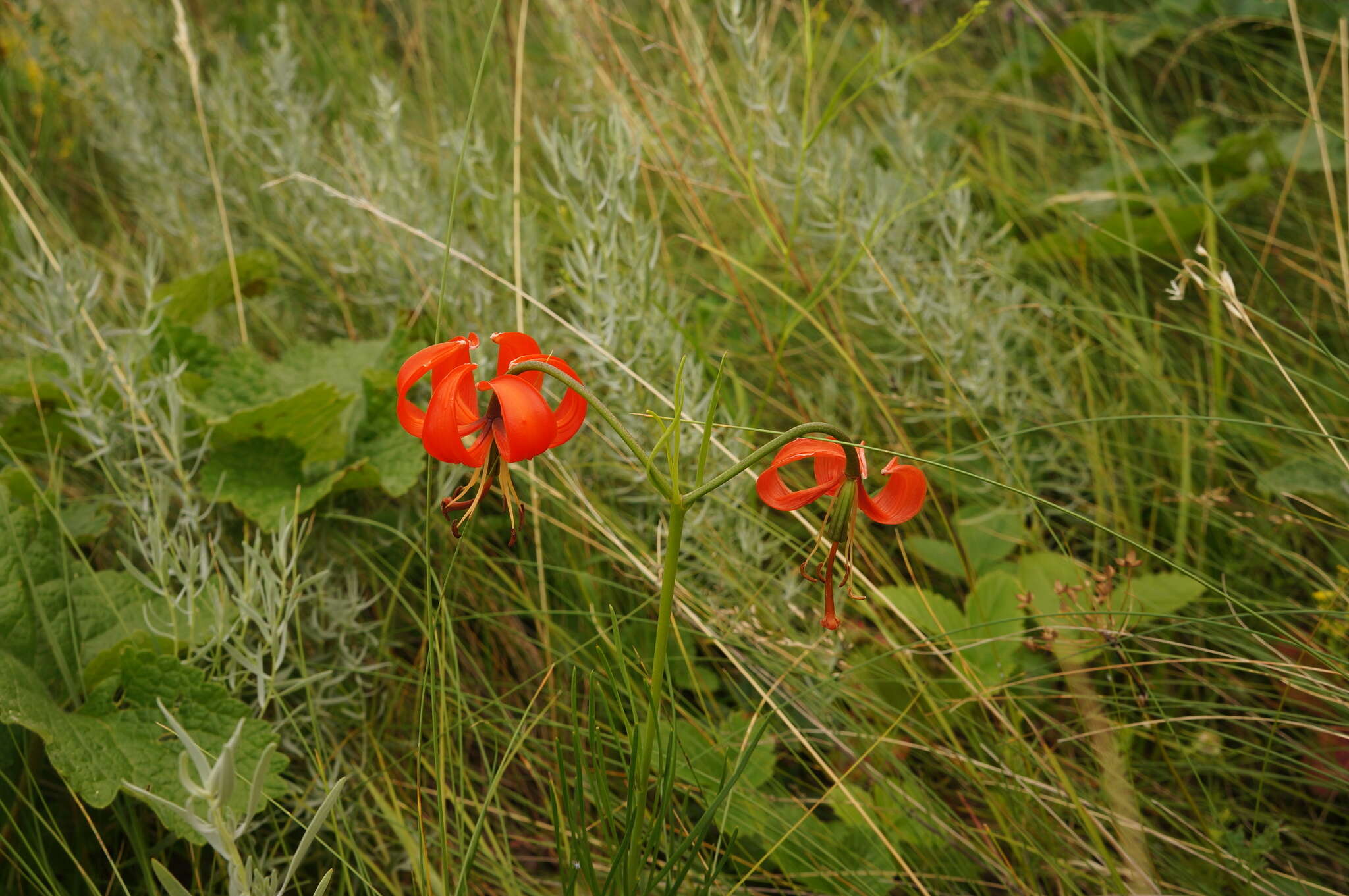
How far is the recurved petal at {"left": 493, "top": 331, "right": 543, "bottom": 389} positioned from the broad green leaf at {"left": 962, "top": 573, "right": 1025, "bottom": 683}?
0.89m

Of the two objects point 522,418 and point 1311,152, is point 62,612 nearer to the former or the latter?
point 522,418

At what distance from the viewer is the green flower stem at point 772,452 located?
784 millimetres

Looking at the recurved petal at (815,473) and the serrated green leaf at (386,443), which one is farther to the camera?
the serrated green leaf at (386,443)

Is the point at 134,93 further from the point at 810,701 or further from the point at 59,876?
the point at 810,701

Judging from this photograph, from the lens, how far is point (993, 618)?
155cm

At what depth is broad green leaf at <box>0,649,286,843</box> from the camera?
1206mm

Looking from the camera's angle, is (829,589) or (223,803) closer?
(223,803)

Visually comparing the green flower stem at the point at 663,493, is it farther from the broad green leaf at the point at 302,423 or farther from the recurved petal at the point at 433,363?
the broad green leaf at the point at 302,423

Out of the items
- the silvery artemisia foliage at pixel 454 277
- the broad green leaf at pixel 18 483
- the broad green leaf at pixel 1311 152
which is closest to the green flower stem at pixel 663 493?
the silvery artemisia foliage at pixel 454 277

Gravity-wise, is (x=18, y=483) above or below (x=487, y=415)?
below

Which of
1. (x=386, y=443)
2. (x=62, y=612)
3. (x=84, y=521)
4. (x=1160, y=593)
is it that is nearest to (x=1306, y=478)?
(x=1160, y=593)

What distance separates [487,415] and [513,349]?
0.07 meters

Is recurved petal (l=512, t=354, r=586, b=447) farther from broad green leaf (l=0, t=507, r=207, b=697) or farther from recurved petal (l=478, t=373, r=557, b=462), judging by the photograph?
Answer: broad green leaf (l=0, t=507, r=207, b=697)

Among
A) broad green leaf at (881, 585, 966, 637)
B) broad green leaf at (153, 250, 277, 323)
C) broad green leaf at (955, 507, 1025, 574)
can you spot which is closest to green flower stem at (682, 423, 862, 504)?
broad green leaf at (881, 585, 966, 637)
